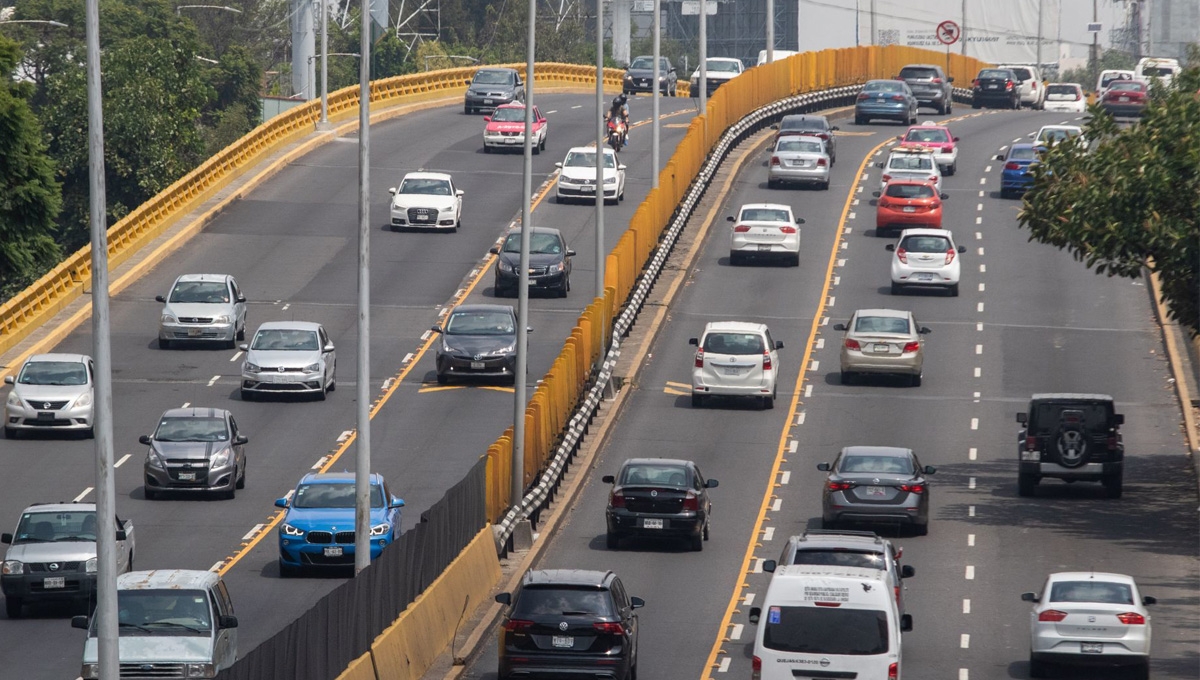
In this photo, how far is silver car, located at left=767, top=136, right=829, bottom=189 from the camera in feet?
210

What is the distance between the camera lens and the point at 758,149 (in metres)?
73.2

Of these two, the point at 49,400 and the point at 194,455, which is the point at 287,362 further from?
the point at 194,455

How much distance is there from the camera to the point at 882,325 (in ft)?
142

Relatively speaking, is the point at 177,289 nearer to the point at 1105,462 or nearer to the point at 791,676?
the point at 1105,462

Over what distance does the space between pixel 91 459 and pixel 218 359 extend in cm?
829

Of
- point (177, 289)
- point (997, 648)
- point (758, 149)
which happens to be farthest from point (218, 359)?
point (758, 149)

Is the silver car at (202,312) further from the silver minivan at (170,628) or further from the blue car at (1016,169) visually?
the blue car at (1016,169)

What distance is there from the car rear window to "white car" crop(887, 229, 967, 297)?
3031 cm

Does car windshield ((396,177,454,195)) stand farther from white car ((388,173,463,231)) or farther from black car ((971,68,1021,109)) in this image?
black car ((971,68,1021,109))

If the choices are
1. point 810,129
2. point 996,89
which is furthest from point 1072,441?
point 996,89

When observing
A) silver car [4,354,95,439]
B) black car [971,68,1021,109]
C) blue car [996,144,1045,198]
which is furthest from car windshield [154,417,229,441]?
black car [971,68,1021,109]

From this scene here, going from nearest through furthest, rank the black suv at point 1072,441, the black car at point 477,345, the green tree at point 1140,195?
the black suv at point 1072,441, the green tree at point 1140,195, the black car at point 477,345

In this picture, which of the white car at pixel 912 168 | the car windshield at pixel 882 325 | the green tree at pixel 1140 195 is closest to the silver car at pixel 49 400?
the car windshield at pixel 882 325

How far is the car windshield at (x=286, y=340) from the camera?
40.9m
